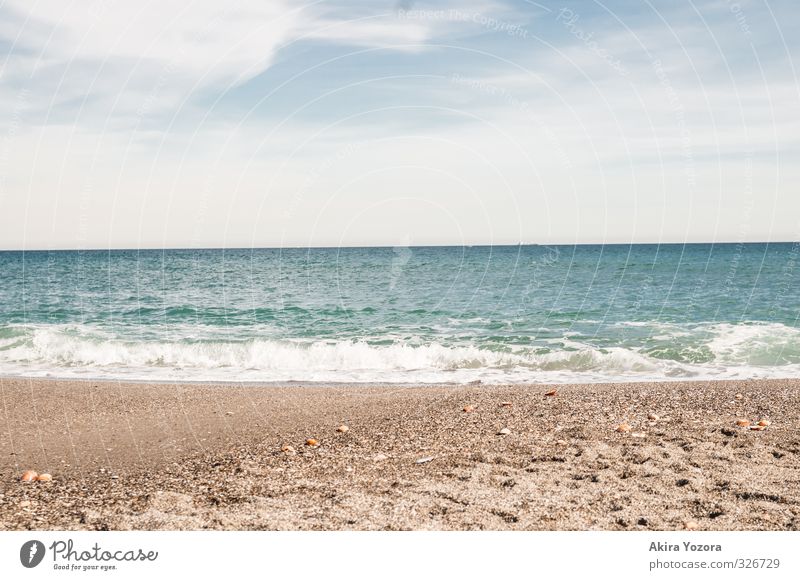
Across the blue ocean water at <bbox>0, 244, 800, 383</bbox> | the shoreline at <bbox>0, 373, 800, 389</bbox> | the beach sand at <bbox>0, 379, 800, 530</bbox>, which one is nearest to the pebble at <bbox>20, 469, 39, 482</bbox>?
the beach sand at <bbox>0, 379, 800, 530</bbox>

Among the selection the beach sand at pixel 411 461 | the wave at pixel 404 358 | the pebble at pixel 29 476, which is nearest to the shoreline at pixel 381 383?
the wave at pixel 404 358

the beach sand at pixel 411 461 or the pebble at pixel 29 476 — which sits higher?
the beach sand at pixel 411 461

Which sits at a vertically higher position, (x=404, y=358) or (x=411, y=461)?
(x=411, y=461)

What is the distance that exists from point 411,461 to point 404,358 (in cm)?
1107

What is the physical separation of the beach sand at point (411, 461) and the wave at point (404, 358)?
332 centimetres

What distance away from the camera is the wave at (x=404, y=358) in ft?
50.1

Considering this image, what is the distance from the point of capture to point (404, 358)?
18078mm

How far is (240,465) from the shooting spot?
702 cm

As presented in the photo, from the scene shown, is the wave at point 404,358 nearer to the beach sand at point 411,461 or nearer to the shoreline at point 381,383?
the shoreline at point 381,383

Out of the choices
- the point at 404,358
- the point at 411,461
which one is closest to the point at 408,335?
the point at 404,358

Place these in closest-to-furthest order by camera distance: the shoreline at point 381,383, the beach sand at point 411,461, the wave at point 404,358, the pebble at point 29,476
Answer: the beach sand at point 411,461 < the pebble at point 29,476 < the shoreline at point 381,383 < the wave at point 404,358

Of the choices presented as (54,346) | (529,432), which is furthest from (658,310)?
(54,346)

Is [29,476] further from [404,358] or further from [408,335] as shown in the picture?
[408,335]
